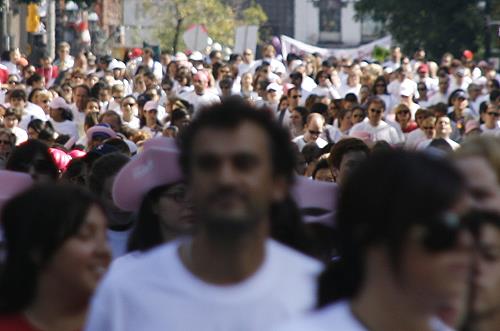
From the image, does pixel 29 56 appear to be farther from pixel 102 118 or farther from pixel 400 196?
pixel 400 196

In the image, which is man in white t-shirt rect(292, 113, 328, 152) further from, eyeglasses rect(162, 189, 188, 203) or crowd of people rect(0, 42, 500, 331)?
eyeglasses rect(162, 189, 188, 203)

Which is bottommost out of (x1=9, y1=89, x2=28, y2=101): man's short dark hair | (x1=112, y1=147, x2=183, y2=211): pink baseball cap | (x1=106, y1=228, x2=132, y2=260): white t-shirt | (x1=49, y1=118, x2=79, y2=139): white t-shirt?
(x1=49, y1=118, x2=79, y2=139): white t-shirt

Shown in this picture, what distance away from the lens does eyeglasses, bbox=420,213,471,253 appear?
3.09 meters

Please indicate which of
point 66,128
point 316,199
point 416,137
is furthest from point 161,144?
point 66,128

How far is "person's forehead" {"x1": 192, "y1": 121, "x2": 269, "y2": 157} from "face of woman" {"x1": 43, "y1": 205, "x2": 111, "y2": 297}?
0.85m

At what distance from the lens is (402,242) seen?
3125 millimetres

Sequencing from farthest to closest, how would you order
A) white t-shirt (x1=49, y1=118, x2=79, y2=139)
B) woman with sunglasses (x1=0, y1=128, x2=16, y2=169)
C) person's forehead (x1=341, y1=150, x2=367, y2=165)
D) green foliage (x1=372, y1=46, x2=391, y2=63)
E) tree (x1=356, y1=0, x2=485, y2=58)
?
tree (x1=356, y1=0, x2=485, y2=58) < green foliage (x1=372, y1=46, x2=391, y2=63) < white t-shirt (x1=49, y1=118, x2=79, y2=139) < woman with sunglasses (x1=0, y1=128, x2=16, y2=169) < person's forehead (x1=341, y1=150, x2=367, y2=165)

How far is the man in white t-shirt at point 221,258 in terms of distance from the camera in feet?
12.3

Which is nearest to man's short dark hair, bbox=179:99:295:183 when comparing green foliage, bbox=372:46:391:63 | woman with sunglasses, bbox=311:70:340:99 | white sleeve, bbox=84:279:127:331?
white sleeve, bbox=84:279:127:331

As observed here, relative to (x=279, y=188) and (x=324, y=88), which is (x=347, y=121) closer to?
(x=324, y=88)

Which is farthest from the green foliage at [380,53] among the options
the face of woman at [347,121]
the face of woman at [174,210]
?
the face of woman at [174,210]

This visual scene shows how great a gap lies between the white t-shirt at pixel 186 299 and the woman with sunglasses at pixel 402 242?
1.98 feet

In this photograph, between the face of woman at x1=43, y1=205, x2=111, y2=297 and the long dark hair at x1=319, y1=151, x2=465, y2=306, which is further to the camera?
the face of woman at x1=43, y1=205, x2=111, y2=297

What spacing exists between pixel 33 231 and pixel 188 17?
76.5 m
